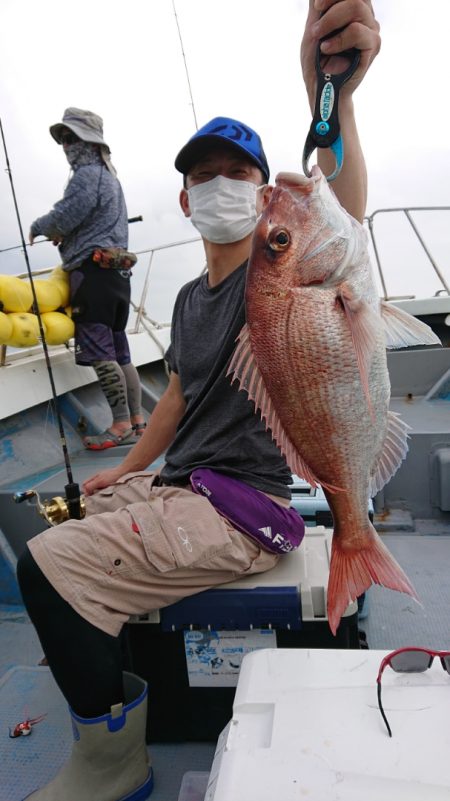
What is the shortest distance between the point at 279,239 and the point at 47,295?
3.09 metres

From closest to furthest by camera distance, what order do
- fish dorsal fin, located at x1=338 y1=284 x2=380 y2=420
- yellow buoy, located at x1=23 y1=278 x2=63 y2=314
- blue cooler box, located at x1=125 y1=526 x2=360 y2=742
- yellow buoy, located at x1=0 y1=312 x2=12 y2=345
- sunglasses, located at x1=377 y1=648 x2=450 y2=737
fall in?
sunglasses, located at x1=377 y1=648 x2=450 y2=737 → fish dorsal fin, located at x1=338 y1=284 x2=380 y2=420 → blue cooler box, located at x1=125 y1=526 x2=360 y2=742 → yellow buoy, located at x1=0 y1=312 x2=12 y2=345 → yellow buoy, located at x1=23 y1=278 x2=63 y2=314

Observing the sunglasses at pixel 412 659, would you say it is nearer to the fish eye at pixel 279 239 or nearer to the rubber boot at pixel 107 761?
the rubber boot at pixel 107 761

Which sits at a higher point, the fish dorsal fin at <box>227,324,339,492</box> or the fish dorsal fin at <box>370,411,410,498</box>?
the fish dorsal fin at <box>227,324,339,492</box>

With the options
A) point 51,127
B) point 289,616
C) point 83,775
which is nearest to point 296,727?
point 289,616

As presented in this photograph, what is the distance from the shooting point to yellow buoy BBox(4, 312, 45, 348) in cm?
382

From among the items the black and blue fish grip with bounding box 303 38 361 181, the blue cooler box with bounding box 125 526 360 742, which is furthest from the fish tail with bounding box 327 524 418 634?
the black and blue fish grip with bounding box 303 38 361 181

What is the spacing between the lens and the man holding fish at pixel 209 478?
1.36m

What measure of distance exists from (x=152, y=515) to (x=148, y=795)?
2.83 ft

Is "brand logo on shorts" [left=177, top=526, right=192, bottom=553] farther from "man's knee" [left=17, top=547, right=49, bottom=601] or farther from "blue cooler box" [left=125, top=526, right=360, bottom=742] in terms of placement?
"man's knee" [left=17, top=547, right=49, bottom=601]

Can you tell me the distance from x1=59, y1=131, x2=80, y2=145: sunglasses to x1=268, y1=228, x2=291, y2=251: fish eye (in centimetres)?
307

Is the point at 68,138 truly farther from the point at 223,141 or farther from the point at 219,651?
the point at 219,651

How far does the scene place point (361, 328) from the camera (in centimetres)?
130

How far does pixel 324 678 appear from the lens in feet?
4.06

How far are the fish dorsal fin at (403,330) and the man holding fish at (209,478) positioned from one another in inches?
3.8
